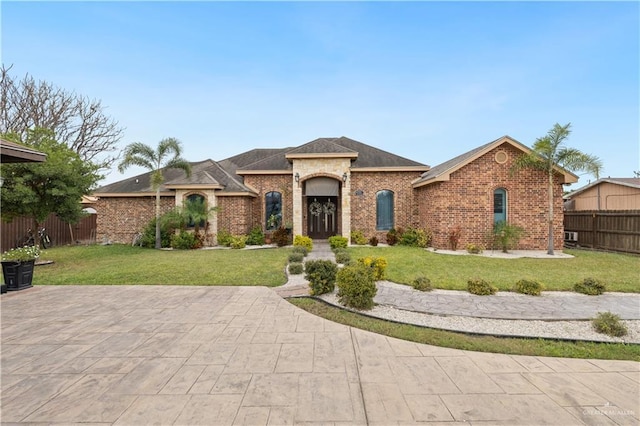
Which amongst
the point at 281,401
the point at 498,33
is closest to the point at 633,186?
the point at 498,33

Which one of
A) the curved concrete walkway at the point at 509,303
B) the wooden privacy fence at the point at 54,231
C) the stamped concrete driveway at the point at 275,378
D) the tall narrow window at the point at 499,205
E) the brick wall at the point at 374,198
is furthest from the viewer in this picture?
the brick wall at the point at 374,198

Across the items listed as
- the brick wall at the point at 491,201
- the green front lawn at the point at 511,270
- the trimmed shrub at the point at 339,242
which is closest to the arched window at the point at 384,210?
the trimmed shrub at the point at 339,242

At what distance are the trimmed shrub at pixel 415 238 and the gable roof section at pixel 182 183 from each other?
9.50 metres

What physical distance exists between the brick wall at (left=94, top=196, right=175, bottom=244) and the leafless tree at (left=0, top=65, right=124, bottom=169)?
11.0 feet

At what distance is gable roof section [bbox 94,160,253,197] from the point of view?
1673 cm

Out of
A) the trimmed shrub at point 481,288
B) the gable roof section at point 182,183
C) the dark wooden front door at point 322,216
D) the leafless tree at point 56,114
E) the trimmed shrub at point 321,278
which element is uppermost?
the leafless tree at point 56,114

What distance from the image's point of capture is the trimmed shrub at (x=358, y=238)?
16578 millimetres

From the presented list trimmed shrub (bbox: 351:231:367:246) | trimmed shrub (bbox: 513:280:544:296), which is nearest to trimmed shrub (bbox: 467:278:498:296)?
trimmed shrub (bbox: 513:280:544:296)

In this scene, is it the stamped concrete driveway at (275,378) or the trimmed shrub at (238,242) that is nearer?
the stamped concrete driveway at (275,378)

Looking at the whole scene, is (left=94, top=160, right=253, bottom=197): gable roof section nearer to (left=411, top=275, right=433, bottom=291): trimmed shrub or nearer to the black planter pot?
the black planter pot

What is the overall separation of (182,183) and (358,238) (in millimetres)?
11014

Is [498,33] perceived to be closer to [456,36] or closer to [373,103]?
[456,36]

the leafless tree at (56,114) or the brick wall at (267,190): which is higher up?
the leafless tree at (56,114)

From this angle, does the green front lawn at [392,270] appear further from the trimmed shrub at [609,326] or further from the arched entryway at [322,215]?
the arched entryway at [322,215]
